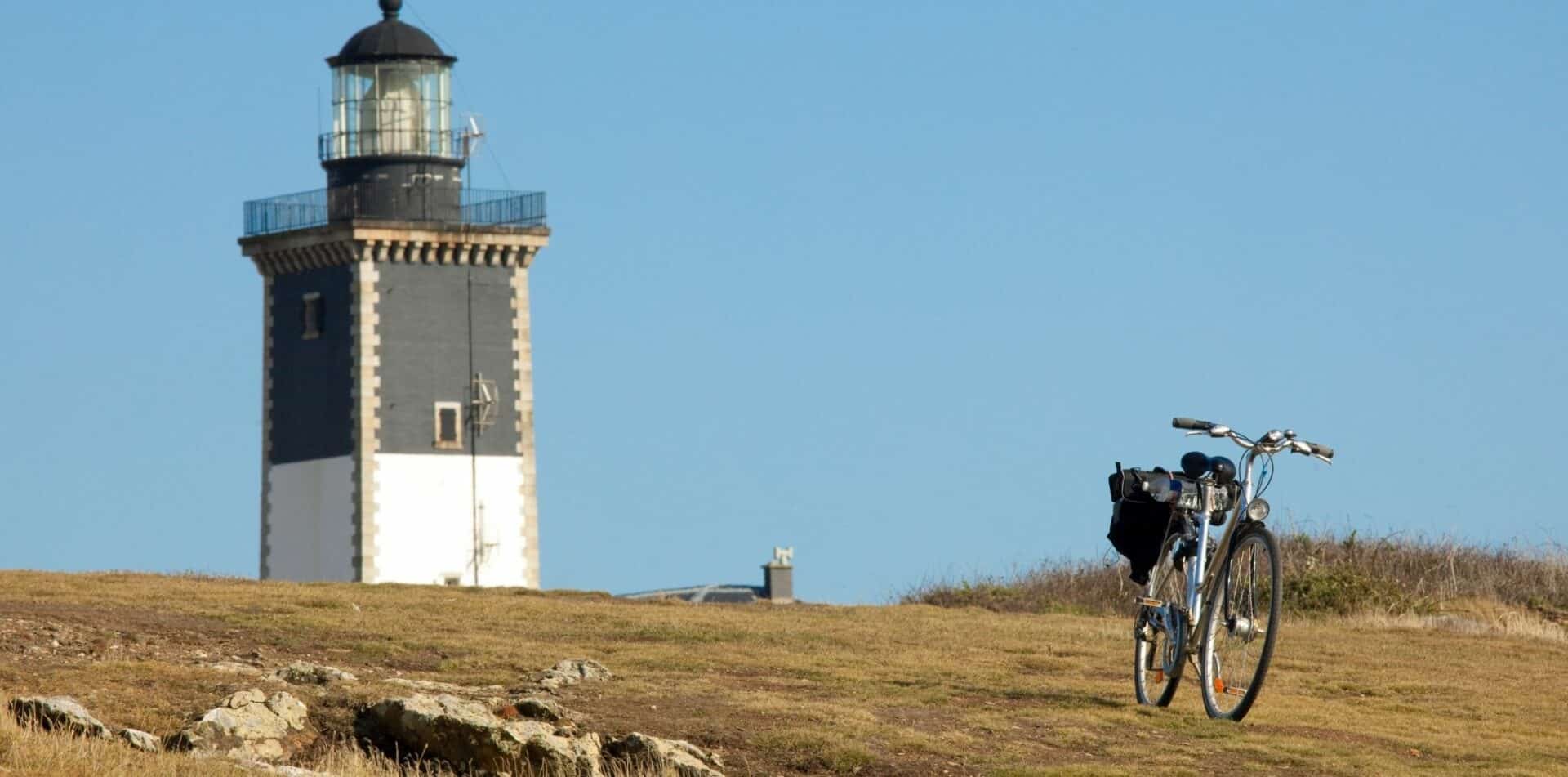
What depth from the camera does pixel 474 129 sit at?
184ft

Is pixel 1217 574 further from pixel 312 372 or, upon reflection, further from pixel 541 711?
pixel 312 372

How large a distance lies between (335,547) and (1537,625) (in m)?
33.5

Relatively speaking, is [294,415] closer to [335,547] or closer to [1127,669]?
[335,547]

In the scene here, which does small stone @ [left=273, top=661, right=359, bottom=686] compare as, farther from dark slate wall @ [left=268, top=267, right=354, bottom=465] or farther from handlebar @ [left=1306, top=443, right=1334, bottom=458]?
dark slate wall @ [left=268, top=267, right=354, bottom=465]

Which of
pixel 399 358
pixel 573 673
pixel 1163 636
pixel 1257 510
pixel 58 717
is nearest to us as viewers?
pixel 58 717

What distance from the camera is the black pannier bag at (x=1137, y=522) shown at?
1540 cm

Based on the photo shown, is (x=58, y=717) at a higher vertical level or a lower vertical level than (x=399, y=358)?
lower

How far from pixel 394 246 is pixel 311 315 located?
112 inches

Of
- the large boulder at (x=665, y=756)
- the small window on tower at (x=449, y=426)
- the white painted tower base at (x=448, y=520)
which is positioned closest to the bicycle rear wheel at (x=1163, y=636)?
the large boulder at (x=665, y=756)

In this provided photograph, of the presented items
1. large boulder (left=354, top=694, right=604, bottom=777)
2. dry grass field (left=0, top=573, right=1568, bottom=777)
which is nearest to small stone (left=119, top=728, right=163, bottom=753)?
dry grass field (left=0, top=573, right=1568, bottom=777)

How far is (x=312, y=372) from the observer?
55.6m

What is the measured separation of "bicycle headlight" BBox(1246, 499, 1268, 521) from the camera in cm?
1461

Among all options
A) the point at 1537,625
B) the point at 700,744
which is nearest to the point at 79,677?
the point at 700,744

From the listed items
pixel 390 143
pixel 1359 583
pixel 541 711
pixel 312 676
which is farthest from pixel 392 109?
pixel 541 711
